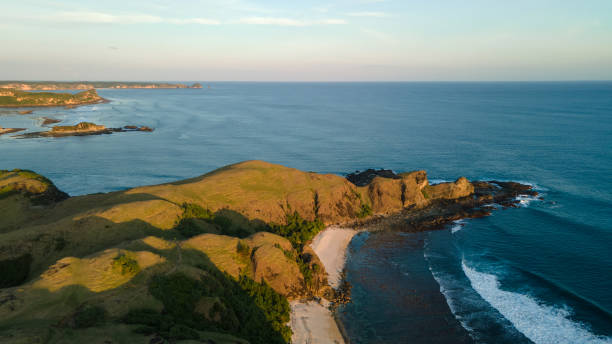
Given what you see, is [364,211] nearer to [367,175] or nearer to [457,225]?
[457,225]

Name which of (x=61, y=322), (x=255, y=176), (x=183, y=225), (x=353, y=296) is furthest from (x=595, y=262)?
(x=61, y=322)

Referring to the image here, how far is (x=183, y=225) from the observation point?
40531mm

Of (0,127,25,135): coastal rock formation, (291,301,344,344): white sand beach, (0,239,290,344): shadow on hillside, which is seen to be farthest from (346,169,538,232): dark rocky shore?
(0,127,25,135): coastal rock formation

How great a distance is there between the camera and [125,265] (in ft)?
91.5

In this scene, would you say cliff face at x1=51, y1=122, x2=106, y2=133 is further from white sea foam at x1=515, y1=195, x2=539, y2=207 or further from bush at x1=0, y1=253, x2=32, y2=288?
white sea foam at x1=515, y1=195, x2=539, y2=207

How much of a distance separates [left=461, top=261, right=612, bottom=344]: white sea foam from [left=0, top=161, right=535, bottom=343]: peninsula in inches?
678

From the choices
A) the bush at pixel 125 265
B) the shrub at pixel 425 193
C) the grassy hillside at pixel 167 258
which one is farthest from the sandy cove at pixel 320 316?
the shrub at pixel 425 193

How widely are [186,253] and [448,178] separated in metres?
67.8

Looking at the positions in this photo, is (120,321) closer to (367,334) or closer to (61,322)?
(61,322)

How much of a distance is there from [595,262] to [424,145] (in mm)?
74730

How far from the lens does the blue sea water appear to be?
35031 millimetres

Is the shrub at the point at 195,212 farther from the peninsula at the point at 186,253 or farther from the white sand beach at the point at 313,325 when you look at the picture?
the white sand beach at the point at 313,325

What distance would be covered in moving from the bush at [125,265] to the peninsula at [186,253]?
0.27 feet

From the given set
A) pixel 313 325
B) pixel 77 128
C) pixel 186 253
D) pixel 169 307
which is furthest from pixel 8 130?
pixel 313 325
